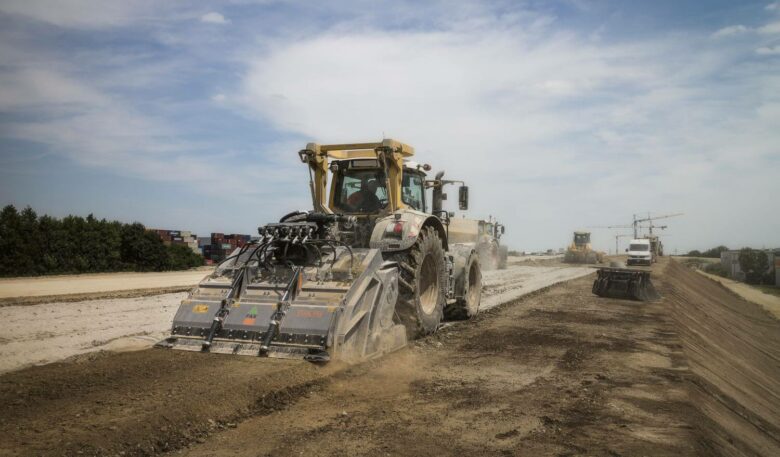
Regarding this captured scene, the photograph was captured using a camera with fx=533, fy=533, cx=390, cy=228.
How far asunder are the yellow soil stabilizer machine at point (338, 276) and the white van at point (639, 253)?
3588cm

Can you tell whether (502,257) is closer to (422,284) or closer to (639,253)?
(639,253)

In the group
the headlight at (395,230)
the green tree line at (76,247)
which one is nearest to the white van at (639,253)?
the green tree line at (76,247)

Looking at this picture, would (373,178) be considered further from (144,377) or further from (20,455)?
(20,455)

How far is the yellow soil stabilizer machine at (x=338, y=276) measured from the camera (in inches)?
247

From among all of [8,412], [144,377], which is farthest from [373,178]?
[8,412]

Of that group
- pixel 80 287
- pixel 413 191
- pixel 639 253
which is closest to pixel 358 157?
pixel 413 191

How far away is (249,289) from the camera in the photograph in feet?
22.8

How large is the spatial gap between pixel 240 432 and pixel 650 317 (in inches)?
440

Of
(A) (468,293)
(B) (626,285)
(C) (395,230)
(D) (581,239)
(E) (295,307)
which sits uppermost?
(D) (581,239)

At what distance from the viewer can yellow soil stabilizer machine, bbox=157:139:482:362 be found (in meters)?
6.28

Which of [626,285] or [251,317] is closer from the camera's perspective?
[251,317]

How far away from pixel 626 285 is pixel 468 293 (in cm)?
861

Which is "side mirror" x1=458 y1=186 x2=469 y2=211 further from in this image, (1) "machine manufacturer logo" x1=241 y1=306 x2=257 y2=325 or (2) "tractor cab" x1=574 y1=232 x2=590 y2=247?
(2) "tractor cab" x1=574 y1=232 x2=590 y2=247

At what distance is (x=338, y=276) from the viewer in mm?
6863
